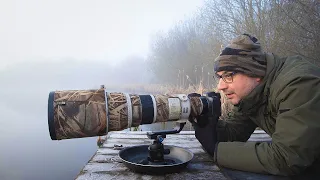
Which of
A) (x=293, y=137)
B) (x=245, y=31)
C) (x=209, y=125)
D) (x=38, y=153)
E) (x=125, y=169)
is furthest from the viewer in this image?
(x=245, y=31)

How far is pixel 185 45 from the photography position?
23141mm

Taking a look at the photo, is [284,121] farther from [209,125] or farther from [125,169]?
[125,169]

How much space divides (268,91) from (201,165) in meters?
0.50

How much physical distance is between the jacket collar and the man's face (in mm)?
28

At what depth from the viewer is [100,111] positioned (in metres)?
1.37

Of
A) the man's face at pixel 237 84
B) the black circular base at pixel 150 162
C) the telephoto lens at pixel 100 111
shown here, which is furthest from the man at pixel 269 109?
the telephoto lens at pixel 100 111

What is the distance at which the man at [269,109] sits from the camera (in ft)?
4.34

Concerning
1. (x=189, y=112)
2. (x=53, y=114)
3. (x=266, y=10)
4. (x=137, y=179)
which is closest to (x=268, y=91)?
(x=189, y=112)

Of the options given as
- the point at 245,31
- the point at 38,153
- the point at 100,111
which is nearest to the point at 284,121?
the point at 100,111

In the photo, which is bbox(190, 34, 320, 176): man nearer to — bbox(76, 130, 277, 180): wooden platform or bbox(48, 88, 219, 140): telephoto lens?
bbox(76, 130, 277, 180): wooden platform

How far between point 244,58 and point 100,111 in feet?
2.43

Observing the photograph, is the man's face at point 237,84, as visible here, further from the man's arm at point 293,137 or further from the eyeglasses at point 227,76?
the man's arm at point 293,137

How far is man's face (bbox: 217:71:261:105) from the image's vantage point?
64.2 inches

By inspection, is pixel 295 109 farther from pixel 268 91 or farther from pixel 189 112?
pixel 189 112
